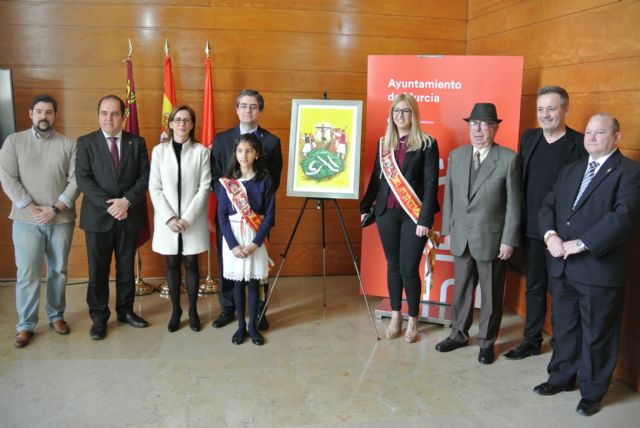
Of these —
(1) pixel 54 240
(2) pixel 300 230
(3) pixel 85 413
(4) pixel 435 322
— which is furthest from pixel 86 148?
(4) pixel 435 322

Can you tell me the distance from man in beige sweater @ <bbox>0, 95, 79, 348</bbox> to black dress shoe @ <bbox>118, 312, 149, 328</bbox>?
37 cm

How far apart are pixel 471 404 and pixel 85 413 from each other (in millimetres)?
1860

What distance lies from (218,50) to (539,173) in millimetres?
2659

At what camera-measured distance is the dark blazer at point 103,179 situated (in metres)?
3.34

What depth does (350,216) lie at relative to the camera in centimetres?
480

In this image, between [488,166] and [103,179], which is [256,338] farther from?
[488,166]

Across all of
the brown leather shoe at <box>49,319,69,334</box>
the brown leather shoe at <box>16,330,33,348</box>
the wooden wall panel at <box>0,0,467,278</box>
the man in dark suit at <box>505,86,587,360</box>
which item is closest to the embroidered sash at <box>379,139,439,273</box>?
the man in dark suit at <box>505,86,587,360</box>

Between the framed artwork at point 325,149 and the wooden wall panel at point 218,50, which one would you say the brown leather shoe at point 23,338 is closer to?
the wooden wall panel at point 218,50

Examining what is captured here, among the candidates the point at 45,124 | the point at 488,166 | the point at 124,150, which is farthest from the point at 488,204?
the point at 45,124

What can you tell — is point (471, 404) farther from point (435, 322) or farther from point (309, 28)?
point (309, 28)

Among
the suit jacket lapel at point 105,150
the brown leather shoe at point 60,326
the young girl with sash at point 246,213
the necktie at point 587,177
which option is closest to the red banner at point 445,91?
the young girl with sash at point 246,213

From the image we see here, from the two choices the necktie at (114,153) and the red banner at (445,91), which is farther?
the red banner at (445,91)

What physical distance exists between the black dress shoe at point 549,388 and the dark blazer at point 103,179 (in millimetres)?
2529

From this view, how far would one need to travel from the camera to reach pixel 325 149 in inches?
142
